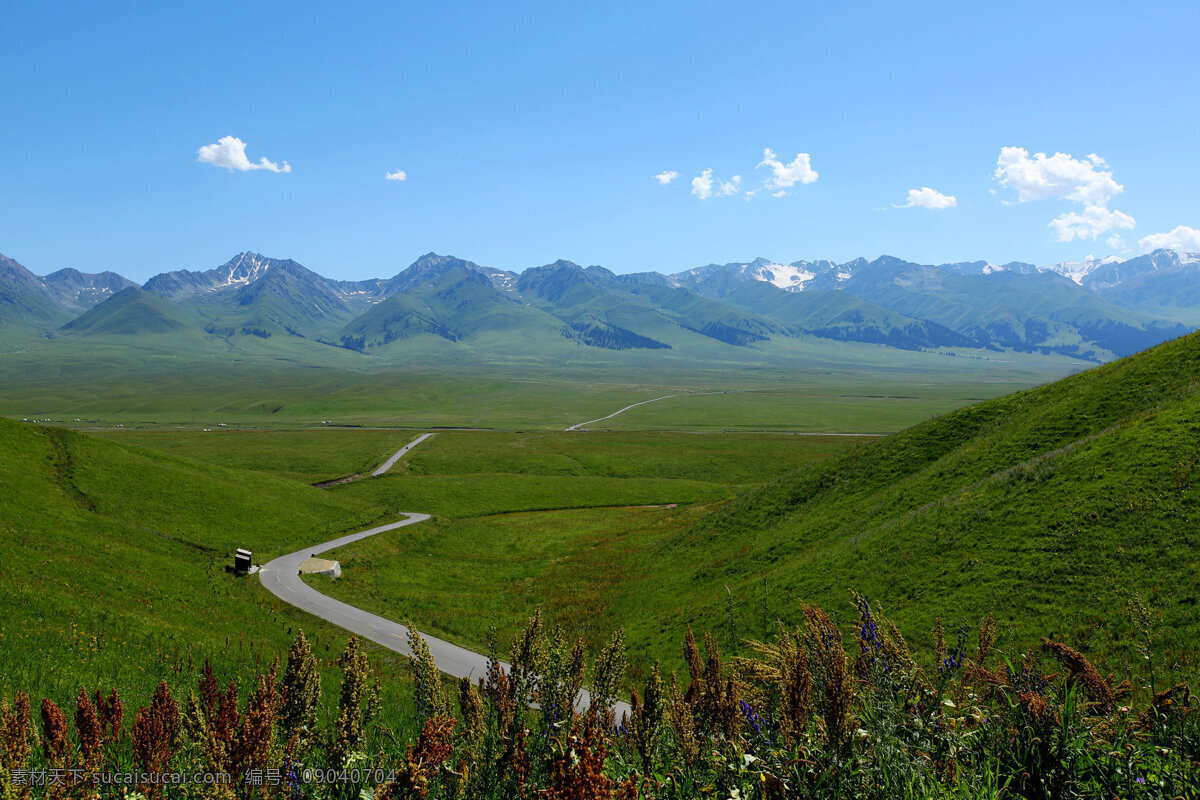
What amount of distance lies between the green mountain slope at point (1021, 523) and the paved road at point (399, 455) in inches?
2689

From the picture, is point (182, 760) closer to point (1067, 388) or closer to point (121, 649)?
point (121, 649)

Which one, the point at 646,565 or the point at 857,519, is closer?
the point at 857,519

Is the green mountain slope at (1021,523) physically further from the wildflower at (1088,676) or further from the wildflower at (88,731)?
the wildflower at (88,731)

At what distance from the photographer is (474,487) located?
85438mm

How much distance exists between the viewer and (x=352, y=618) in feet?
113

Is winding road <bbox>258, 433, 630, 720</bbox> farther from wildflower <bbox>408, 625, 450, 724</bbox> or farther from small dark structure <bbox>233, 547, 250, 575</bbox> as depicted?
wildflower <bbox>408, 625, 450, 724</bbox>

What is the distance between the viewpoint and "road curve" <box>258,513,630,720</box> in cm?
2847

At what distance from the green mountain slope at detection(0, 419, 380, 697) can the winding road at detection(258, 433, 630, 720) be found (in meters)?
1.50

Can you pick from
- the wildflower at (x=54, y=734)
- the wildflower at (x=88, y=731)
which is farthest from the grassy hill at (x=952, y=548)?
the wildflower at (x=54, y=734)

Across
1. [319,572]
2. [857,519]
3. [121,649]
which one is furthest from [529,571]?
[121,649]

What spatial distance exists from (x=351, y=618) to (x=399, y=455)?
81.9 m

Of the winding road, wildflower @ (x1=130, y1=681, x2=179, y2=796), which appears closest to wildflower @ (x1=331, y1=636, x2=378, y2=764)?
wildflower @ (x1=130, y1=681, x2=179, y2=796)

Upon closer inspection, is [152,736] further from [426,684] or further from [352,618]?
[352,618]

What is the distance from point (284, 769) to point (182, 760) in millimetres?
2779
